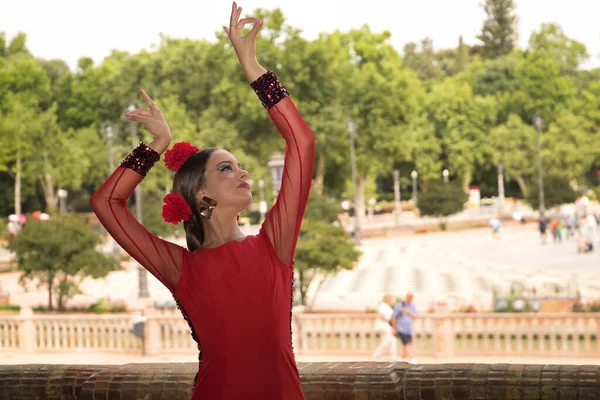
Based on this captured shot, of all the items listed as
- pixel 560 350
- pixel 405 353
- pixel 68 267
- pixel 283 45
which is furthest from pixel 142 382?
pixel 283 45

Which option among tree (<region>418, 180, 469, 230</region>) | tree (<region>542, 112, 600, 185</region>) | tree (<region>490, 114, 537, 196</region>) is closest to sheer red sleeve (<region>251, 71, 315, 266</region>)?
tree (<region>418, 180, 469, 230</region>)

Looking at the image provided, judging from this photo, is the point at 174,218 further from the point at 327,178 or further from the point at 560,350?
the point at 327,178

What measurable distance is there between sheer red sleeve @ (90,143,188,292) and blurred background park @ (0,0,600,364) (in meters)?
15.6

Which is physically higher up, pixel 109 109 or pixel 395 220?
pixel 109 109

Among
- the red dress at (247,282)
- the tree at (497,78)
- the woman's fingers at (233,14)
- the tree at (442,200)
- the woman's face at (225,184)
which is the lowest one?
the red dress at (247,282)

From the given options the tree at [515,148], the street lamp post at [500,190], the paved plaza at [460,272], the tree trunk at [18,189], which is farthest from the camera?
Answer: the tree at [515,148]

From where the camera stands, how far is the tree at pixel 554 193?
56438mm

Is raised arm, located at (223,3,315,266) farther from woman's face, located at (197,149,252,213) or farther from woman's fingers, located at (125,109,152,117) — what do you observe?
woman's fingers, located at (125,109,152,117)

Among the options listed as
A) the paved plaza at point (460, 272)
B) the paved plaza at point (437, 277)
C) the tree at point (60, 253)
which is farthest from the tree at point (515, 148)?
the tree at point (60, 253)

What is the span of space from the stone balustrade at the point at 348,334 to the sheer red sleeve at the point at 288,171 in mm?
15710

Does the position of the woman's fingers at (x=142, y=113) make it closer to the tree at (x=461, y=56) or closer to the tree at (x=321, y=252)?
the tree at (x=321, y=252)

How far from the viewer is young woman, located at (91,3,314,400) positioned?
9.76 ft

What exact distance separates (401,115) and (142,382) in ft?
195

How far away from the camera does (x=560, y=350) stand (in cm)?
1833
